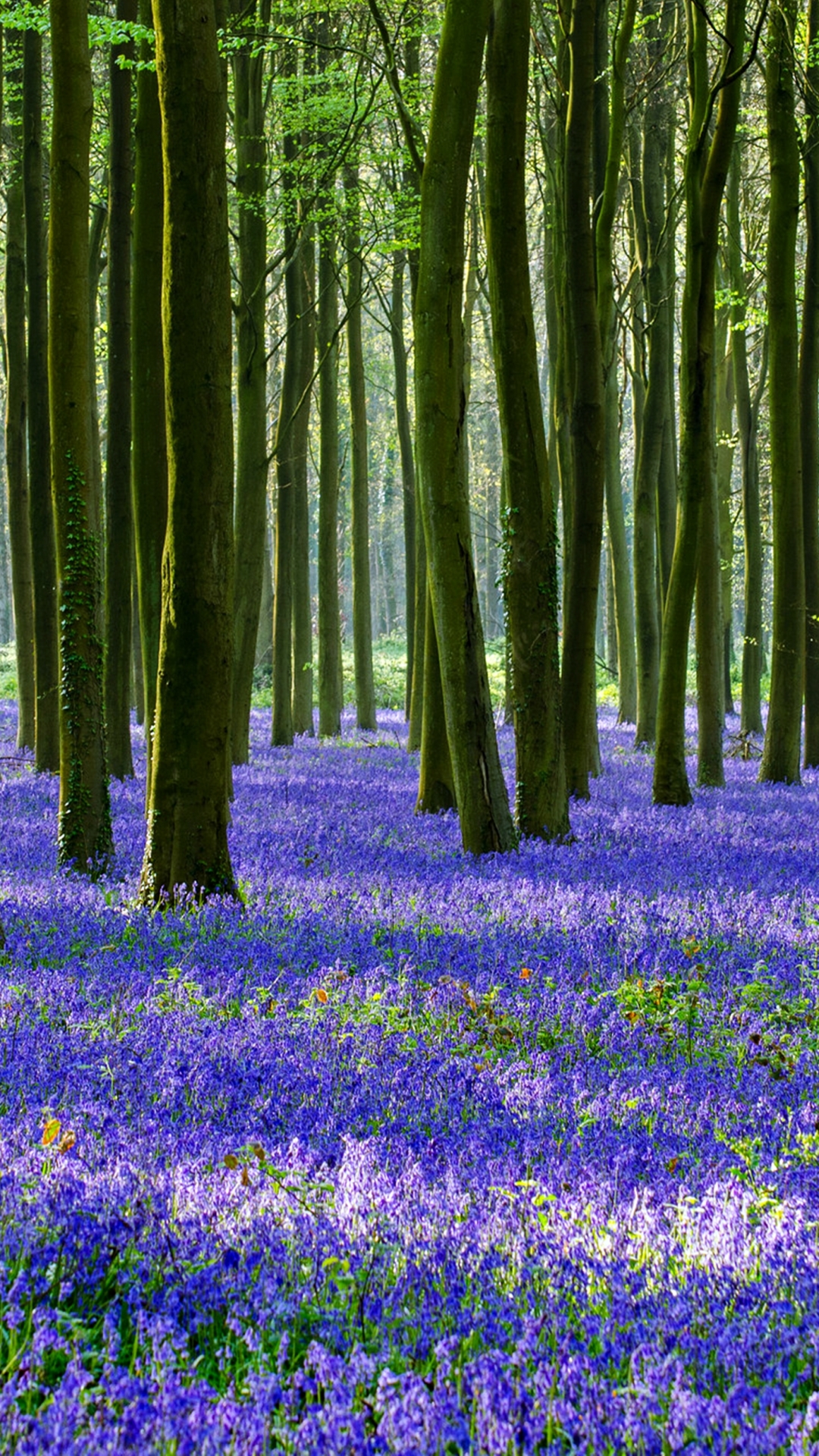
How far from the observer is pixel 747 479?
2050 cm

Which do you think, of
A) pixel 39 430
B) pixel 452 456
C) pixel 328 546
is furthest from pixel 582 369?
pixel 328 546

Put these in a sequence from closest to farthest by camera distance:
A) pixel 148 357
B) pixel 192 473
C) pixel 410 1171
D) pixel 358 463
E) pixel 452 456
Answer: pixel 410 1171 < pixel 192 473 < pixel 452 456 < pixel 148 357 < pixel 358 463

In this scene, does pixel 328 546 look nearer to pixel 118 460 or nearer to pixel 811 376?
pixel 118 460

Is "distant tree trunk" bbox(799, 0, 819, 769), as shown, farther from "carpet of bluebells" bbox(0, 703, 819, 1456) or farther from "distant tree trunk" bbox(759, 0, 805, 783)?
"carpet of bluebells" bbox(0, 703, 819, 1456)

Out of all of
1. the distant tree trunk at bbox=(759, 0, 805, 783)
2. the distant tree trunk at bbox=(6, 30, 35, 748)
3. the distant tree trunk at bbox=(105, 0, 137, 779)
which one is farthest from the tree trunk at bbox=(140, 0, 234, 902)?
the distant tree trunk at bbox=(6, 30, 35, 748)

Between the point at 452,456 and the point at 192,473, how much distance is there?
2.66 m

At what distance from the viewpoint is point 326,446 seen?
68.8 ft

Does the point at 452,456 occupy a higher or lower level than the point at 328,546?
lower

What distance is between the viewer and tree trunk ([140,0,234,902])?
6.88m

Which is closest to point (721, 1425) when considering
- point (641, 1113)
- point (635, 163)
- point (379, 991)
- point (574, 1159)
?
point (574, 1159)

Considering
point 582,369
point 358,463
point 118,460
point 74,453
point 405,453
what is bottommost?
point 74,453

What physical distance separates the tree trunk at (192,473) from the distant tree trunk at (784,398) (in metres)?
8.49

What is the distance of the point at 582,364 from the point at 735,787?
18.7 feet

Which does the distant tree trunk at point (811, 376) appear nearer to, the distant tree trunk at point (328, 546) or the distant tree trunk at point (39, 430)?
the distant tree trunk at point (328, 546)
